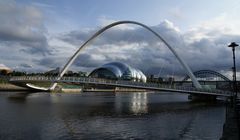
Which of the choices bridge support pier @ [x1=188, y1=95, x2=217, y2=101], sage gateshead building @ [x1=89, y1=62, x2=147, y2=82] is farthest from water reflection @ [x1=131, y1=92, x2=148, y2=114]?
sage gateshead building @ [x1=89, y1=62, x2=147, y2=82]

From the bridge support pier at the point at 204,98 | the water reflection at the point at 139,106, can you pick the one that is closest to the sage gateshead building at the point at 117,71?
the bridge support pier at the point at 204,98

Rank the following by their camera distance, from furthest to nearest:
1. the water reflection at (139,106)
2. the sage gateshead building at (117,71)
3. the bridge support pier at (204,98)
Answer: the sage gateshead building at (117,71) → the bridge support pier at (204,98) → the water reflection at (139,106)

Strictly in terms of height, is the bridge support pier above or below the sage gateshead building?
below

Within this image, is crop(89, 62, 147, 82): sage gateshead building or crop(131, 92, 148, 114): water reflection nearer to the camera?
crop(131, 92, 148, 114): water reflection

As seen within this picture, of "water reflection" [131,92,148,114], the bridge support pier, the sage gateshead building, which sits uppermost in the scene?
the sage gateshead building

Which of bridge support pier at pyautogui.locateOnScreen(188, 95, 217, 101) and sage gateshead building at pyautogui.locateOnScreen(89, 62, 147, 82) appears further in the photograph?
sage gateshead building at pyautogui.locateOnScreen(89, 62, 147, 82)

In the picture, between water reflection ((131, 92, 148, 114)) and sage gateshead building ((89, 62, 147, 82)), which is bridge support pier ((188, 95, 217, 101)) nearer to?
water reflection ((131, 92, 148, 114))

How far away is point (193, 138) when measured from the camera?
711 inches

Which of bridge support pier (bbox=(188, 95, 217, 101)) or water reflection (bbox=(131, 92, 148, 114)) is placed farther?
bridge support pier (bbox=(188, 95, 217, 101))

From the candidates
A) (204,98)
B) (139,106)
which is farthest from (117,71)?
(139,106)

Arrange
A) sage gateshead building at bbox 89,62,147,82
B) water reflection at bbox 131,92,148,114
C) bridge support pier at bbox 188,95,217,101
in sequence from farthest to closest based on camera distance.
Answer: sage gateshead building at bbox 89,62,147,82 → bridge support pier at bbox 188,95,217,101 → water reflection at bbox 131,92,148,114

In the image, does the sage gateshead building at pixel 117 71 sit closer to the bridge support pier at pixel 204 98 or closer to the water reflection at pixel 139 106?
the bridge support pier at pixel 204 98

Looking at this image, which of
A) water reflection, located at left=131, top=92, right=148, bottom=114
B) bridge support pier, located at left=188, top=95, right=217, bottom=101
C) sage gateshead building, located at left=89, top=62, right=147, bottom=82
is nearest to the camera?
water reflection, located at left=131, top=92, right=148, bottom=114

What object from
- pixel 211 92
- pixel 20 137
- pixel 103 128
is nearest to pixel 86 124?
pixel 103 128
